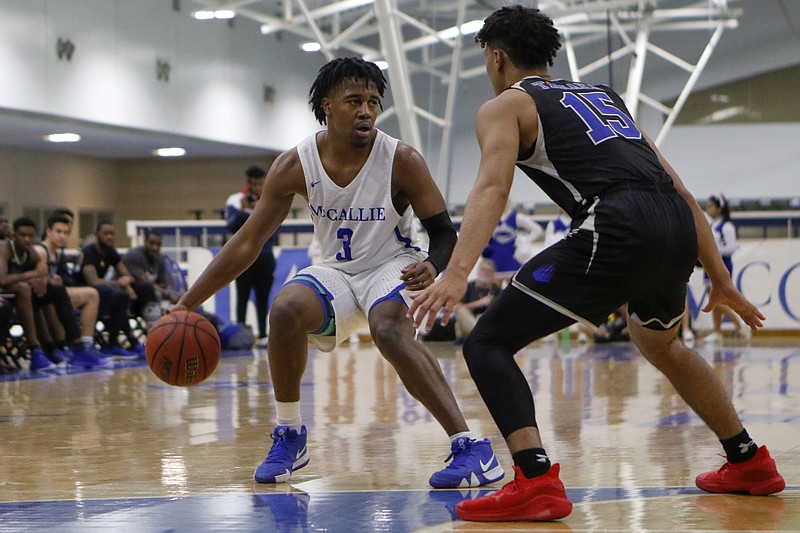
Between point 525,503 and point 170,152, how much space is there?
72.6 feet

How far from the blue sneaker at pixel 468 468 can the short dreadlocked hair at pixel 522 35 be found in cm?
132

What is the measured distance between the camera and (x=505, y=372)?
330 centimetres

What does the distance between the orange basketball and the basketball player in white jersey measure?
0.09 meters

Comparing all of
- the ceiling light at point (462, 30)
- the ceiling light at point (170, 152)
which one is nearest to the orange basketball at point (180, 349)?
the ceiling light at point (462, 30)

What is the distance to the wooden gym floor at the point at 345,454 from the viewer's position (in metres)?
3.32

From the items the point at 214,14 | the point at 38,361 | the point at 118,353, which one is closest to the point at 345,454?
the point at 38,361

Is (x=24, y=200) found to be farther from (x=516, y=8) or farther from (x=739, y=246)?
(x=516, y=8)

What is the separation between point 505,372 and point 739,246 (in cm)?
1197

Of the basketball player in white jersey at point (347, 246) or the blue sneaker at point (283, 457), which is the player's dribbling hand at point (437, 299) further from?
the blue sneaker at point (283, 457)

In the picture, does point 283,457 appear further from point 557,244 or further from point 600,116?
point 600,116

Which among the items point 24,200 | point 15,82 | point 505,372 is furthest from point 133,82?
point 505,372

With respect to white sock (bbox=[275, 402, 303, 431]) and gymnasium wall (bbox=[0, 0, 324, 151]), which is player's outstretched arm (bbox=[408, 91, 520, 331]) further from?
gymnasium wall (bbox=[0, 0, 324, 151])

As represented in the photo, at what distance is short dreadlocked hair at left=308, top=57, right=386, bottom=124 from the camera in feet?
14.0

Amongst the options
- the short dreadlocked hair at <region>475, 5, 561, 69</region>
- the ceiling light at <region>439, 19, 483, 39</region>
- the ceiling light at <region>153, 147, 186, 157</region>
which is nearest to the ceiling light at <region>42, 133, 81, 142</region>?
the ceiling light at <region>153, 147, 186, 157</region>
